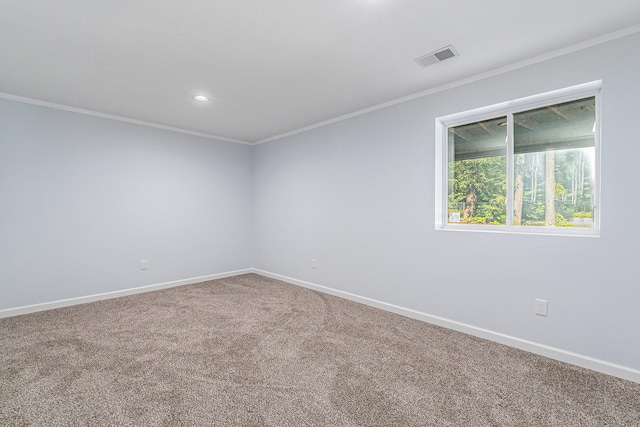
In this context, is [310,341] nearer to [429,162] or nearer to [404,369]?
[404,369]

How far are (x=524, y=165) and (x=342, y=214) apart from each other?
209cm

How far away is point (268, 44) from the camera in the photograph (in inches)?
90.7

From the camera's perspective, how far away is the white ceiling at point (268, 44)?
192 cm

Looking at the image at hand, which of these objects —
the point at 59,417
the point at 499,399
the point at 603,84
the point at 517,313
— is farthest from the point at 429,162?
the point at 59,417

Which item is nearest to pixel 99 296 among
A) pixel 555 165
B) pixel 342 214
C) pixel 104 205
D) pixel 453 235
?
pixel 104 205

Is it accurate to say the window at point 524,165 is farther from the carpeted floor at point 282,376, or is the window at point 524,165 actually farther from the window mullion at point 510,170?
the carpeted floor at point 282,376

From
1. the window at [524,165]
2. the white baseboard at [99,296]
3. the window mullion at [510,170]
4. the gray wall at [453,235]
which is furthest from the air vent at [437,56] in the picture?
the white baseboard at [99,296]

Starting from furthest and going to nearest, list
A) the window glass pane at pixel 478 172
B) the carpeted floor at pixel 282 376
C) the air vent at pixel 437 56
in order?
the window glass pane at pixel 478 172 → the air vent at pixel 437 56 → the carpeted floor at pixel 282 376

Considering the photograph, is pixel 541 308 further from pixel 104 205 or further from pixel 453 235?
pixel 104 205

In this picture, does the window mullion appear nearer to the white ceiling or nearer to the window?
the window

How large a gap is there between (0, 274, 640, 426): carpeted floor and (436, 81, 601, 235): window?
3.74 feet

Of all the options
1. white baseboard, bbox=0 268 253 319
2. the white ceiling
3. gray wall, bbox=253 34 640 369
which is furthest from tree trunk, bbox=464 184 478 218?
white baseboard, bbox=0 268 253 319

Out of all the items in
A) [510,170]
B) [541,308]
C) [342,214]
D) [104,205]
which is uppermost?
[510,170]

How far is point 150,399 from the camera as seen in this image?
1.90 meters
